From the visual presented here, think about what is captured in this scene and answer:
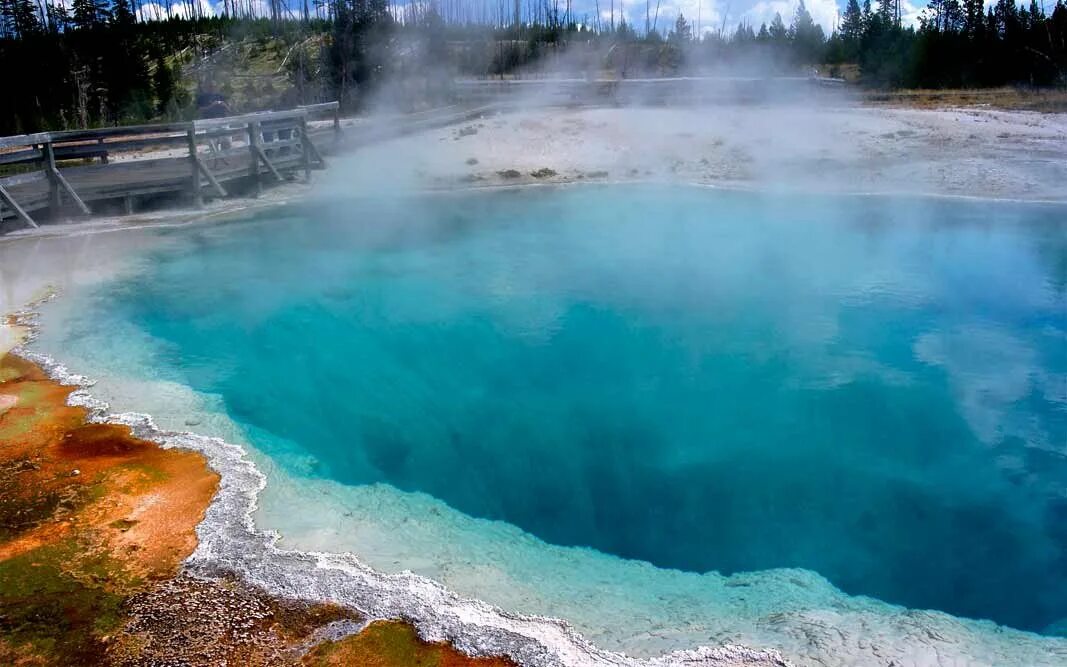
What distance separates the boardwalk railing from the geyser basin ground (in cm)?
128

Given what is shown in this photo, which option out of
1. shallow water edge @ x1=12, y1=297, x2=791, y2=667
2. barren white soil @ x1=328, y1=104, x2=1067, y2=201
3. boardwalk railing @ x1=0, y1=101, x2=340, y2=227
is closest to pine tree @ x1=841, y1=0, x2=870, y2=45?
barren white soil @ x1=328, y1=104, x2=1067, y2=201

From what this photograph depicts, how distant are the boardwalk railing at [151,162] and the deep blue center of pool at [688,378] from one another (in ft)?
3.77

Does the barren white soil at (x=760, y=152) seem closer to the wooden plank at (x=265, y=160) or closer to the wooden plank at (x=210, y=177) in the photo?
the wooden plank at (x=265, y=160)

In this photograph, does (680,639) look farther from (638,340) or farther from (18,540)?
(638,340)

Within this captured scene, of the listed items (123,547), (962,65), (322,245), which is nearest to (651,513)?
(123,547)

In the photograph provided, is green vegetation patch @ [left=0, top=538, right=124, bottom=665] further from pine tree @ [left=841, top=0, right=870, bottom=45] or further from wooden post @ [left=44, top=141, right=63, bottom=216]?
pine tree @ [left=841, top=0, right=870, bottom=45]

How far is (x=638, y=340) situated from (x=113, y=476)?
261 centimetres

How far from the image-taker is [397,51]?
53.5ft

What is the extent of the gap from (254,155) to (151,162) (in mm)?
957

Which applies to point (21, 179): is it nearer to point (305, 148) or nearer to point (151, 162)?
point (151, 162)

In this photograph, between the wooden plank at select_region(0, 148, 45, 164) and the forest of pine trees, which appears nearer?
the wooden plank at select_region(0, 148, 45, 164)

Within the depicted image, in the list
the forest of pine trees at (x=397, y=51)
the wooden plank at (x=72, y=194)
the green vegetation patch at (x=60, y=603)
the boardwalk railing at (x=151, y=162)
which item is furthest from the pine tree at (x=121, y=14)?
the green vegetation patch at (x=60, y=603)

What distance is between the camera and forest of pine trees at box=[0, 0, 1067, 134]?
1505cm

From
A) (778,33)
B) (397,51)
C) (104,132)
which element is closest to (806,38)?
(778,33)
